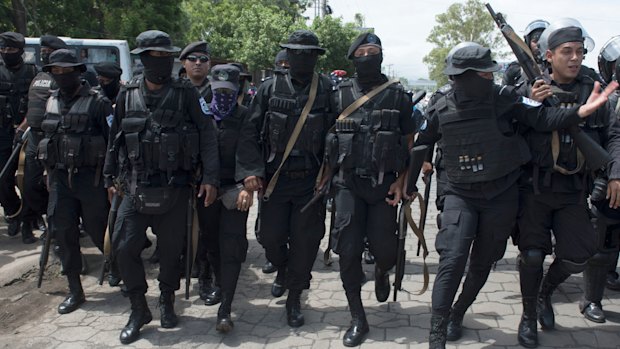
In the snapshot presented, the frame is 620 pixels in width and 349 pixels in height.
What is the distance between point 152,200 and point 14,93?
10.6ft

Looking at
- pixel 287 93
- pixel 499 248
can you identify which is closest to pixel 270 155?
pixel 287 93

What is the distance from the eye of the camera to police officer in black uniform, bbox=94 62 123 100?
5242mm

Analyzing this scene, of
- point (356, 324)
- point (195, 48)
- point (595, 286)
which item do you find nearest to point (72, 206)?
point (195, 48)

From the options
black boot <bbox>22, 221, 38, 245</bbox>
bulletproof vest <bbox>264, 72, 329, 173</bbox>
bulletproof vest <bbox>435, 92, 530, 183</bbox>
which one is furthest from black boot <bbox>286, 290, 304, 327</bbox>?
black boot <bbox>22, 221, 38, 245</bbox>

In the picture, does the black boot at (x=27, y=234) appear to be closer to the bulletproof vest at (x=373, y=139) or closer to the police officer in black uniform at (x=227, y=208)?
the police officer in black uniform at (x=227, y=208)

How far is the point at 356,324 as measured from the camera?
147 inches

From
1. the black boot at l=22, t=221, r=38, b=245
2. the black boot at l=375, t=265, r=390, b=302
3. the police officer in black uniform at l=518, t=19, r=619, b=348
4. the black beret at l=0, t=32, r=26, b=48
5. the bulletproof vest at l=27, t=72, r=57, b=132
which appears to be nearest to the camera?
the police officer in black uniform at l=518, t=19, r=619, b=348

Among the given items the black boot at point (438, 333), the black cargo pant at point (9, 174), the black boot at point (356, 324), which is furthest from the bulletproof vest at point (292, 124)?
the black cargo pant at point (9, 174)

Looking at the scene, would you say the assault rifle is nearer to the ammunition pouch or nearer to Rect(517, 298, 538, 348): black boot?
Rect(517, 298, 538, 348): black boot

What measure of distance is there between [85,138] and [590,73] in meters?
3.95

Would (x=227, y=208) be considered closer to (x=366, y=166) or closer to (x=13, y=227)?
(x=366, y=166)

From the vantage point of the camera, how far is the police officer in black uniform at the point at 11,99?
18.9 feet

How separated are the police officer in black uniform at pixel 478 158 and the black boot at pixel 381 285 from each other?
70cm

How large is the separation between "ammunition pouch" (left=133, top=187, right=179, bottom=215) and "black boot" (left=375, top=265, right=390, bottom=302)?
5.44 feet
